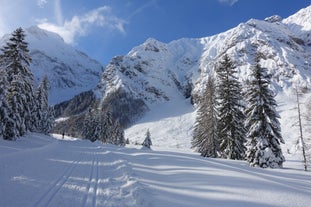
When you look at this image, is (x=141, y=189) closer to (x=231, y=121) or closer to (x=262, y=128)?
(x=262, y=128)

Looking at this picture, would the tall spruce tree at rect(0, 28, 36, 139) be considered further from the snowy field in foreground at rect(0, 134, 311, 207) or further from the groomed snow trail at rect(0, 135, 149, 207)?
the snowy field in foreground at rect(0, 134, 311, 207)

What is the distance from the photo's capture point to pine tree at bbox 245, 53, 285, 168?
69.9ft

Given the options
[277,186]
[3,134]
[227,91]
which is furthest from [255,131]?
[3,134]

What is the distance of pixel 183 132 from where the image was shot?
14400 centimetres

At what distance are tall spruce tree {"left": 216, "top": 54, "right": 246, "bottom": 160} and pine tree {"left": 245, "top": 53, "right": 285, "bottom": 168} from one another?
315cm

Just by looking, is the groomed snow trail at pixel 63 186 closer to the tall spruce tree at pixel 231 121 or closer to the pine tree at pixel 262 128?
the pine tree at pixel 262 128

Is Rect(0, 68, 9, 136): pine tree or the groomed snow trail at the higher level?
Rect(0, 68, 9, 136): pine tree

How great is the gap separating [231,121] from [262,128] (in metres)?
4.45

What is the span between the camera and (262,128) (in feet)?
72.7

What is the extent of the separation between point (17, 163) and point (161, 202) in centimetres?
891

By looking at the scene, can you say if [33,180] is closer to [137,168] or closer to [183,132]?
[137,168]

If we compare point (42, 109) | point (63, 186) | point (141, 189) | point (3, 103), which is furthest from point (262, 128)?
point (42, 109)

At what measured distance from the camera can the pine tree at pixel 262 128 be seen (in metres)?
21.3

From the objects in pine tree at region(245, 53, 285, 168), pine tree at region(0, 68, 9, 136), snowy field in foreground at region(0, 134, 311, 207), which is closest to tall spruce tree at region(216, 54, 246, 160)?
pine tree at region(245, 53, 285, 168)
